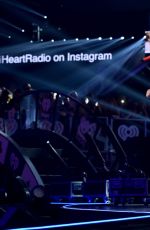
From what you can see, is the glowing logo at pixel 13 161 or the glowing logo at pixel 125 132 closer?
the glowing logo at pixel 13 161

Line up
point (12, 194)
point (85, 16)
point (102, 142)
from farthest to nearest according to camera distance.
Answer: point (85, 16)
point (102, 142)
point (12, 194)

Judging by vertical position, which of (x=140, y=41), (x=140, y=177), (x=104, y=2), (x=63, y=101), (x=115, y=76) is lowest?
(x=140, y=177)

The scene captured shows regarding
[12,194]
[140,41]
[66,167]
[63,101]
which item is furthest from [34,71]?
[12,194]

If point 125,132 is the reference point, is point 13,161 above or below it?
below

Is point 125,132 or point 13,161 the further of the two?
point 125,132

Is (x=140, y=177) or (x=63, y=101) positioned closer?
(x=140, y=177)

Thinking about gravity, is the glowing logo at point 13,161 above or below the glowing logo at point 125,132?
below

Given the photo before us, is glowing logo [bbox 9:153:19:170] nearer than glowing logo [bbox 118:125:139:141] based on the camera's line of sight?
Yes

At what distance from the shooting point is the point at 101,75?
1703 centimetres

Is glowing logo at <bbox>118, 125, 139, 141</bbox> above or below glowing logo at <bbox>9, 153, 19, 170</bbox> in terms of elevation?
above

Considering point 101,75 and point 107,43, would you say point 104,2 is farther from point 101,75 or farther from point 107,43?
point 101,75

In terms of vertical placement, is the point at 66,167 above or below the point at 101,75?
below

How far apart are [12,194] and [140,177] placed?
4.36 meters

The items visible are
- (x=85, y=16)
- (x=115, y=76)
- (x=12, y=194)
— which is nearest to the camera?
(x=12, y=194)
